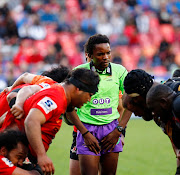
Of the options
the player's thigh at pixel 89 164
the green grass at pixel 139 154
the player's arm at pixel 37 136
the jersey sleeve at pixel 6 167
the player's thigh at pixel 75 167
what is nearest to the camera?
the player's arm at pixel 37 136

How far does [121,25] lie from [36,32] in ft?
15.1

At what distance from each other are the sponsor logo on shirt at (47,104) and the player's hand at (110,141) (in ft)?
4.31

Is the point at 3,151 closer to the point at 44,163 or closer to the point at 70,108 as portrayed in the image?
the point at 44,163

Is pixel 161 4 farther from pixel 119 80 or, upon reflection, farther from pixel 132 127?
pixel 119 80

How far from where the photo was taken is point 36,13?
1861cm

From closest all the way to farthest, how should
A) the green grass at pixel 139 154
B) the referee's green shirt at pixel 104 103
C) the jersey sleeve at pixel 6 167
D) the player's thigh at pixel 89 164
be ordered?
the jersey sleeve at pixel 6 167 → the player's thigh at pixel 89 164 → the referee's green shirt at pixel 104 103 → the green grass at pixel 139 154

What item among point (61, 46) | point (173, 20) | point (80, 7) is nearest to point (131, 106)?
point (61, 46)

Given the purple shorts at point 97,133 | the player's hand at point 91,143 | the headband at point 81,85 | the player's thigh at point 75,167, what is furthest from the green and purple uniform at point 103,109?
the headband at point 81,85

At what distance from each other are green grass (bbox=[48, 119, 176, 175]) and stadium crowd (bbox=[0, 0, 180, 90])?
4.66m

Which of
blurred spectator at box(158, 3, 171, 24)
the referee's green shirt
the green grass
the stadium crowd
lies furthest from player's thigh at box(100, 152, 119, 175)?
blurred spectator at box(158, 3, 171, 24)

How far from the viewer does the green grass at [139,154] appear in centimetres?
750

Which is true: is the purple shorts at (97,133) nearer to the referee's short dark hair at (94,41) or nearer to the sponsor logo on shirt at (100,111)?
the sponsor logo on shirt at (100,111)

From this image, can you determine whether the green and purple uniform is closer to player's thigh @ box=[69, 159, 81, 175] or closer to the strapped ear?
player's thigh @ box=[69, 159, 81, 175]

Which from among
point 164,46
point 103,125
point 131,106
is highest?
point 131,106
